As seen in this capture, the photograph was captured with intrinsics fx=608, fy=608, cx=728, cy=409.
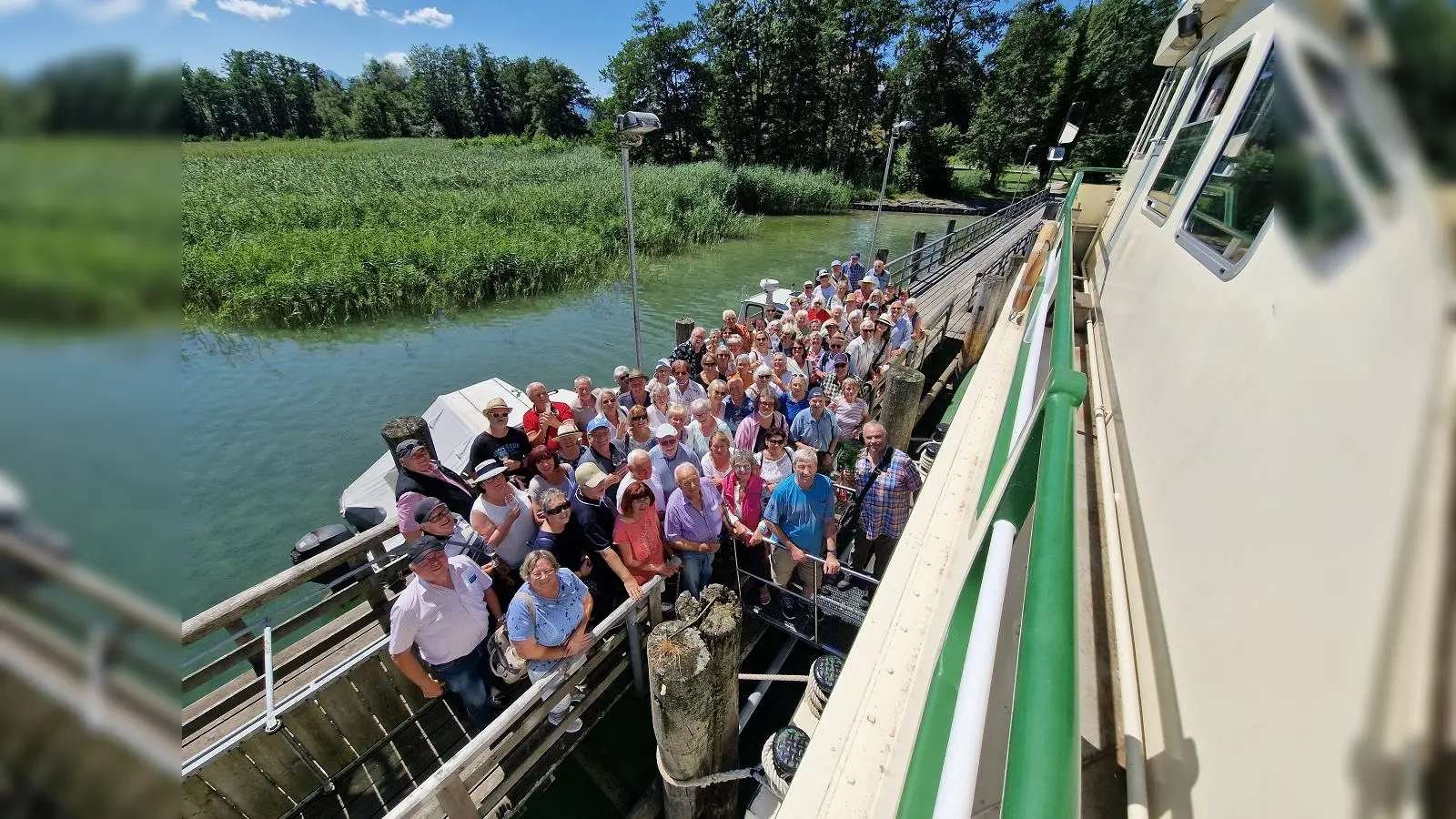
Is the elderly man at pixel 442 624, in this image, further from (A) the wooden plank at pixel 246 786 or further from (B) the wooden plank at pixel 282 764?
(A) the wooden plank at pixel 246 786

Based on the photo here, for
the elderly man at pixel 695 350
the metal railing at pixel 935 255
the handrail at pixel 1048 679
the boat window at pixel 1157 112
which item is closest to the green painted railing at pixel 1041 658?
the handrail at pixel 1048 679

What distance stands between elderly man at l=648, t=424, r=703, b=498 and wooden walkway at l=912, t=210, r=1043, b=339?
25.9ft

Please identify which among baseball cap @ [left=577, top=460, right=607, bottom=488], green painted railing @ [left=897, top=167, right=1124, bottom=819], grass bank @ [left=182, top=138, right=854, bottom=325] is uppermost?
green painted railing @ [left=897, top=167, right=1124, bottom=819]

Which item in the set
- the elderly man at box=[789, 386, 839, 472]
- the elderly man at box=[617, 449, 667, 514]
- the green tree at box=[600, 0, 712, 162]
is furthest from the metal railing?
the green tree at box=[600, 0, 712, 162]

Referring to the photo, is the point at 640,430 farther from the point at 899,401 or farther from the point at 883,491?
the point at 899,401

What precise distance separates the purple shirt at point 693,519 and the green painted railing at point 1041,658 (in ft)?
9.87

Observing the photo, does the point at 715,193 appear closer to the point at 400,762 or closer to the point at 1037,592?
the point at 400,762

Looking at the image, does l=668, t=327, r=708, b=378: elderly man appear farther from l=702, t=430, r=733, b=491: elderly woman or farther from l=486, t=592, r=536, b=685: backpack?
l=486, t=592, r=536, b=685: backpack

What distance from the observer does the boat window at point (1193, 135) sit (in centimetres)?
305

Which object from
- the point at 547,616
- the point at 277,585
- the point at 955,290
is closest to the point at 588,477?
the point at 547,616

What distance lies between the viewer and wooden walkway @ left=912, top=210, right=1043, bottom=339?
12000mm
